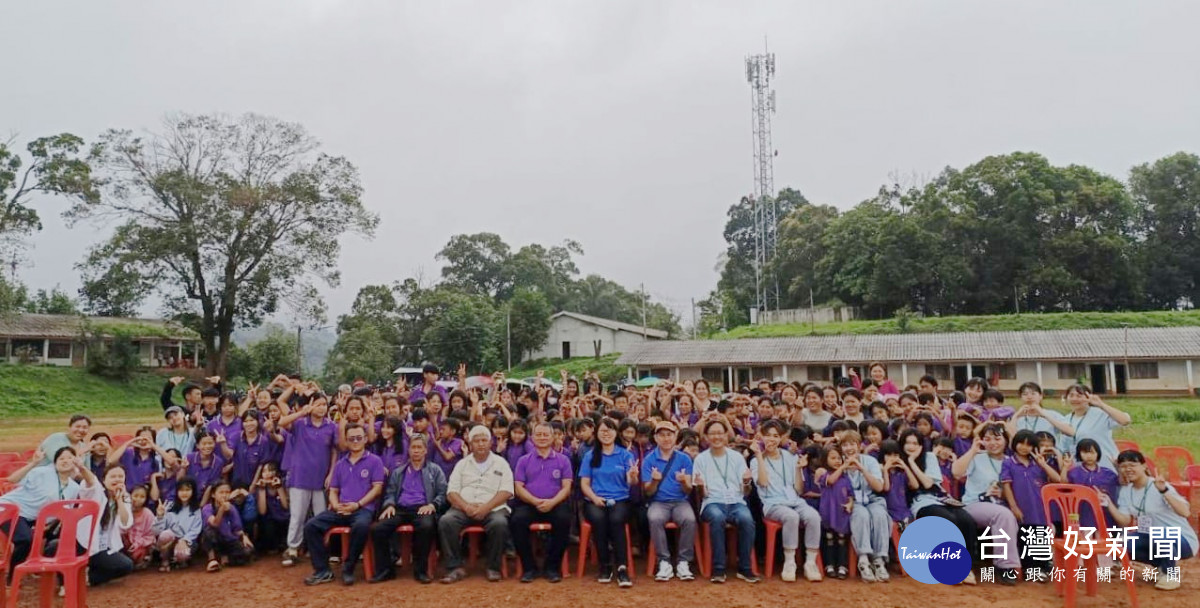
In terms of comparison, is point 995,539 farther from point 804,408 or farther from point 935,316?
point 935,316

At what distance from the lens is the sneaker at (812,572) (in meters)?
5.50

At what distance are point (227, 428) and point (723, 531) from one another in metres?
4.76

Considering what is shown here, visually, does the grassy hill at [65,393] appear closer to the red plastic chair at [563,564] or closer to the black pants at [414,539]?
the black pants at [414,539]

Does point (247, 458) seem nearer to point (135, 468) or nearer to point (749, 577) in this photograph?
point (135, 468)

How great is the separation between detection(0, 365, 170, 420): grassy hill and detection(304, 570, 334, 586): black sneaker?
2420 centimetres

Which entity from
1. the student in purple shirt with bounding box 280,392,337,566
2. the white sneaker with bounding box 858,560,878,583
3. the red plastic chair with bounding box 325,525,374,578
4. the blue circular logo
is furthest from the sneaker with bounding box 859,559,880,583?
the student in purple shirt with bounding box 280,392,337,566

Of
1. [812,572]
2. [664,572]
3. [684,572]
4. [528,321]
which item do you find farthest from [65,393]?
[812,572]

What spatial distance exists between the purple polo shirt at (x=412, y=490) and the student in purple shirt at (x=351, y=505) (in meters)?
0.18

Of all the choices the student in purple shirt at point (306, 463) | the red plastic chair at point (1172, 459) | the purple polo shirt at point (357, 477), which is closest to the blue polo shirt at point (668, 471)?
the purple polo shirt at point (357, 477)

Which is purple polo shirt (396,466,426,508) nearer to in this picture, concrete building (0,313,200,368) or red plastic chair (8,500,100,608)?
red plastic chair (8,500,100,608)

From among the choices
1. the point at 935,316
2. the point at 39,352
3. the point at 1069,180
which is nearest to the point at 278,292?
the point at 39,352

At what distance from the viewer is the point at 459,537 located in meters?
5.77

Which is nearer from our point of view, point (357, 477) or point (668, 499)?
point (668, 499)

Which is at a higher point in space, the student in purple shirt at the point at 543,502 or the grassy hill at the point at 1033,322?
the grassy hill at the point at 1033,322
